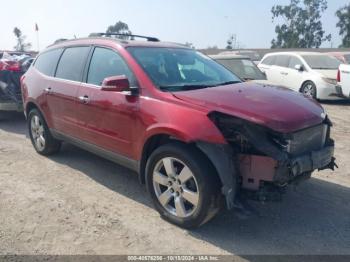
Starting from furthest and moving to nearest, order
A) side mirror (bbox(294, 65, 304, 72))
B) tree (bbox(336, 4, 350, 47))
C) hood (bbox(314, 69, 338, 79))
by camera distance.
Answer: tree (bbox(336, 4, 350, 47)), side mirror (bbox(294, 65, 304, 72)), hood (bbox(314, 69, 338, 79))

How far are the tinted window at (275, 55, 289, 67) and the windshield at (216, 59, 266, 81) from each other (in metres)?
3.36

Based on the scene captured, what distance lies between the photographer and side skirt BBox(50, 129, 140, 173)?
14.4 feet

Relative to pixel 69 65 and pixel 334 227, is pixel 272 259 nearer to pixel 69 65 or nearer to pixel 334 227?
pixel 334 227

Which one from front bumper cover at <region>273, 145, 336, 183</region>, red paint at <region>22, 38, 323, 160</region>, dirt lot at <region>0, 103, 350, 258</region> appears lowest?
dirt lot at <region>0, 103, 350, 258</region>

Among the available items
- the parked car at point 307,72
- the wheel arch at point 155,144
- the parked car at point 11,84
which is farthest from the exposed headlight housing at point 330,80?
the wheel arch at point 155,144

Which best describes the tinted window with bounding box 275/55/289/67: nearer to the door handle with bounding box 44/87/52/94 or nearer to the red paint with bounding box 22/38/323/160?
the red paint with bounding box 22/38/323/160

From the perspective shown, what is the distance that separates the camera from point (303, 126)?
12.0 ft

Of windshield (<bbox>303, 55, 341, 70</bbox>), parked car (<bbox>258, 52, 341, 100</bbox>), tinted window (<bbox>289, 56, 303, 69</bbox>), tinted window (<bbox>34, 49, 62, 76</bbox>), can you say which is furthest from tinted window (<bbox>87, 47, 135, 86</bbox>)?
tinted window (<bbox>289, 56, 303, 69</bbox>)

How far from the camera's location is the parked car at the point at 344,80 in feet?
35.8

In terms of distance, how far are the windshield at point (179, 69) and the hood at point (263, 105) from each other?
285 millimetres

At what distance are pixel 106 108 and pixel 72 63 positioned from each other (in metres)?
1.25

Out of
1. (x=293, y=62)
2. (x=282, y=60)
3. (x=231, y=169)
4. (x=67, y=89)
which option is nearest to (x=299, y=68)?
(x=293, y=62)

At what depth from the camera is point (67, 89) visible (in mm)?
5234

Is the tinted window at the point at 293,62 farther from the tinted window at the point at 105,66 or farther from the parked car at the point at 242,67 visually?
the tinted window at the point at 105,66
